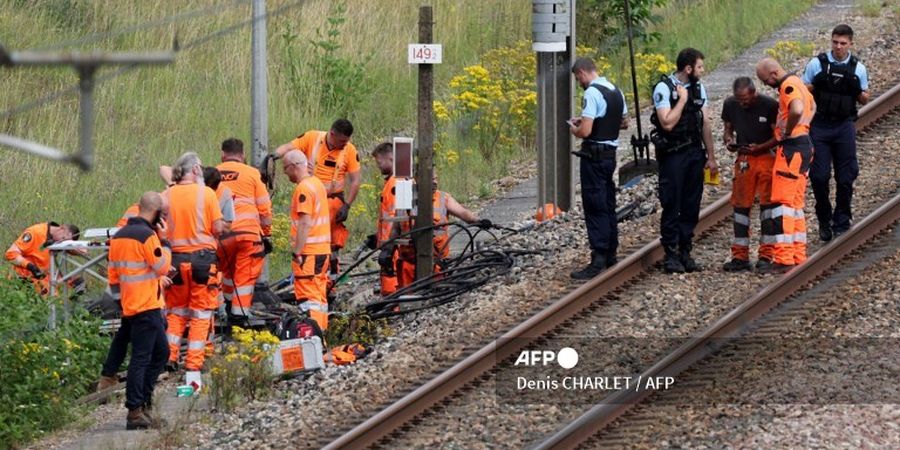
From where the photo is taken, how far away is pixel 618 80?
2316 centimetres

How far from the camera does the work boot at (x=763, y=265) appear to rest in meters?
13.5

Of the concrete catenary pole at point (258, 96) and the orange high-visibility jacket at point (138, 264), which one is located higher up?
the concrete catenary pole at point (258, 96)

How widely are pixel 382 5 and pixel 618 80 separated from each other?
4.87 meters

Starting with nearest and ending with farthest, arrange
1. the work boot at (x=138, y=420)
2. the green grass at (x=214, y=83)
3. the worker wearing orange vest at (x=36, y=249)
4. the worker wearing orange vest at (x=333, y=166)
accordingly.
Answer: the work boot at (x=138, y=420) < the worker wearing orange vest at (x=36, y=249) < the worker wearing orange vest at (x=333, y=166) < the green grass at (x=214, y=83)

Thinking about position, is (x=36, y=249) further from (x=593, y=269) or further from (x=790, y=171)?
(x=790, y=171)

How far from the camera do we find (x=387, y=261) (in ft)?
50.6

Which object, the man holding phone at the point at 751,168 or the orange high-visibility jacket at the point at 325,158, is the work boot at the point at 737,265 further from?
the orange high-visibility jacket at the point at 325,158

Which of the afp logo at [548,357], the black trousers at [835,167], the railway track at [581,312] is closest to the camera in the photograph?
the railway track at [581,312]

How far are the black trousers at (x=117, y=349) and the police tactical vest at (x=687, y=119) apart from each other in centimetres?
433

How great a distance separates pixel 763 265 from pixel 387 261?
3.51 metres

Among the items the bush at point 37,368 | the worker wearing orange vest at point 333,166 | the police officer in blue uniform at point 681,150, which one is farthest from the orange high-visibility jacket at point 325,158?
the police officer in blue uniform at point 681,150

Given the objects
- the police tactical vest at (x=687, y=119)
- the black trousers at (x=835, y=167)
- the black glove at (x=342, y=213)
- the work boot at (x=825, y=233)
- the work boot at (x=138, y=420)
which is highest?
the police tactical vest at (x=687, y=119)

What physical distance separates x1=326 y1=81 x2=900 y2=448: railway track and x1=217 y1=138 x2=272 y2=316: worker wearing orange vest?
3032mm

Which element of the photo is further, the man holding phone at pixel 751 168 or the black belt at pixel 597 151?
the black belt at pixel 597 151
